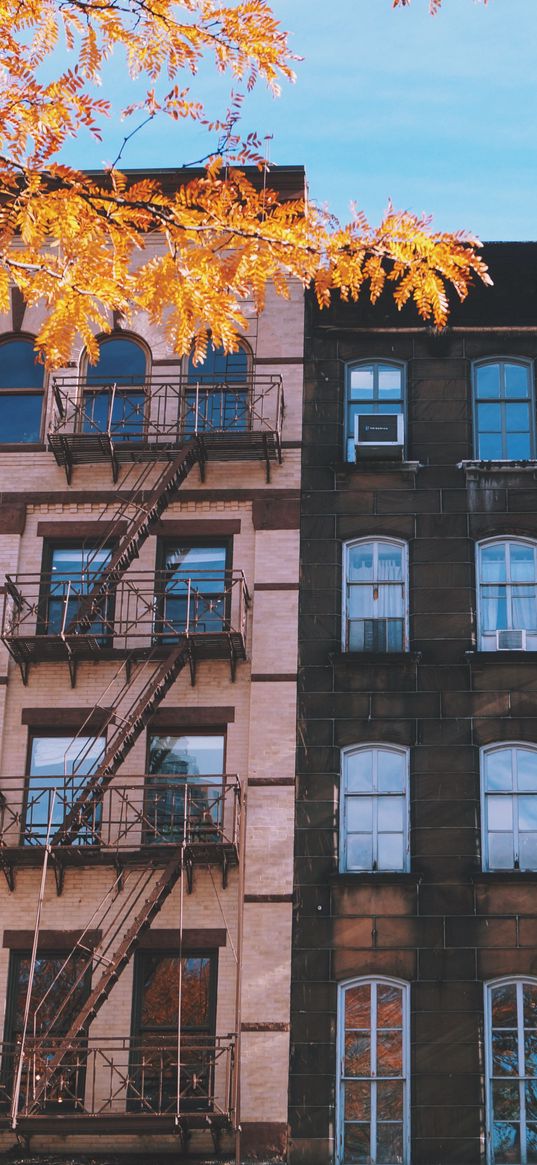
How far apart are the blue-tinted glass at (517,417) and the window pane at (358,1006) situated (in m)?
10.0

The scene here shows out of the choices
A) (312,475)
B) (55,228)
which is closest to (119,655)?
(312,475)

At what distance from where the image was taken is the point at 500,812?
972 inches

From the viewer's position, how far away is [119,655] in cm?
2595

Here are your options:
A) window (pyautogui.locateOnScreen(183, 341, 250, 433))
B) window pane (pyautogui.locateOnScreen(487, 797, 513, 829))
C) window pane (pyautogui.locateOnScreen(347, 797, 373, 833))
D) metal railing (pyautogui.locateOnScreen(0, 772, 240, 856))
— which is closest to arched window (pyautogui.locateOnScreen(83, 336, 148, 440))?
window (pyautogui.locateOnScreen(183, 341, 250, 433))

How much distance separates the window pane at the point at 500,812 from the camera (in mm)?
24609

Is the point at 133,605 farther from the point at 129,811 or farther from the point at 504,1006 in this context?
the point at 504,1006

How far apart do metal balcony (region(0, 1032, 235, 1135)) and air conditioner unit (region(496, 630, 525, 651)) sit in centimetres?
764

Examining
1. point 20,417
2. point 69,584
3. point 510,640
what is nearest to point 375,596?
point 510,640

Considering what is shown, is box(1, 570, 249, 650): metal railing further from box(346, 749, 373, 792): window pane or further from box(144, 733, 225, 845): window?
box(346, 749, 373, 792): window pane

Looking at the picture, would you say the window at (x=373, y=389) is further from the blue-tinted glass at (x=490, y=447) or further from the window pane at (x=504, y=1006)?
the window pane at (x=504, y=1006)

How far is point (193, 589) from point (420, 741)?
471 centimetres

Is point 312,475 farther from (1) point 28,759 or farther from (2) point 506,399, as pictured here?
(1) point 28,759

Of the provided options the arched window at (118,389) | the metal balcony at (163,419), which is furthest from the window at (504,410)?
the arched window at (118,389)

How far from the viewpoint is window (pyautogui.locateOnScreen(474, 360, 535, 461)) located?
90.4 feet
